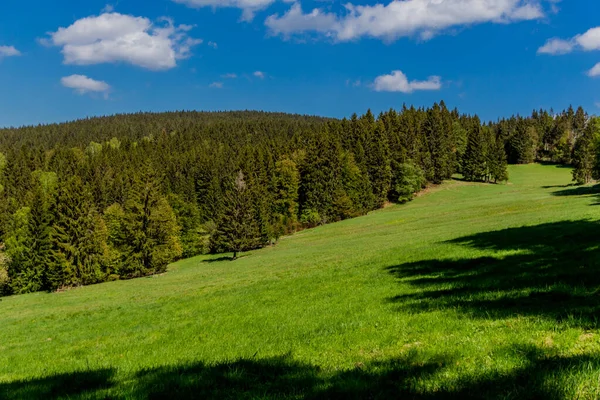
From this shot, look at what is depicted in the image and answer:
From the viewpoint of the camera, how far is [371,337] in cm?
898

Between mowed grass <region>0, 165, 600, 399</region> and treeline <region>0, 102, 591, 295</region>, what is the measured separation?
122 ft

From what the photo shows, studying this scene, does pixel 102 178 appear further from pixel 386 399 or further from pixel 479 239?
pixel 386 399

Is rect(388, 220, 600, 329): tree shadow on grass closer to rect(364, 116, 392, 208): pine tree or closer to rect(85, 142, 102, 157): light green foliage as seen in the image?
rect(364, 116, 392, 208): pine tree

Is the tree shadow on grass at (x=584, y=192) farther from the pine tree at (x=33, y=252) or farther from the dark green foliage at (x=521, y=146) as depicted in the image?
the dark green foliage at (x=521, y=146)

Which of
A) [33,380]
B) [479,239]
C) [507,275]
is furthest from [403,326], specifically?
[479,239]

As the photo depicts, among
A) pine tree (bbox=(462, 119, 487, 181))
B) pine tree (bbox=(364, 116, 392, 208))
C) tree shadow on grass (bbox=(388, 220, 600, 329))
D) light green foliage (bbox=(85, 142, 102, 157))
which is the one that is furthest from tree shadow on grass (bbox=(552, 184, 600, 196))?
light green foliage (bbox=(85, 142, 102, 157))

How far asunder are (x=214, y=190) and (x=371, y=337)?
105 metres

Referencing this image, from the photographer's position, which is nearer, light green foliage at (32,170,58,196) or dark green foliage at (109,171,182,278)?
dark green foliage at (109,171,182,278)

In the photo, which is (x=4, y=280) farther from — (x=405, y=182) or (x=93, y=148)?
(x=93, y=148)

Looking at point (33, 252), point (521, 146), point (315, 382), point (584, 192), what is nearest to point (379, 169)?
point (584, 192)

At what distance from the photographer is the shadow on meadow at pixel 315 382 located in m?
5.09

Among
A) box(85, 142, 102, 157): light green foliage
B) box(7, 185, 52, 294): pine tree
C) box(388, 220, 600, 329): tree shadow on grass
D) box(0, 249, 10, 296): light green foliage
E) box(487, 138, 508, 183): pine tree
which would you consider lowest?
box(0, 249, 10, 296): light green foliage

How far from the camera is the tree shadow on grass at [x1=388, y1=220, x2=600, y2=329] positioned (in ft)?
28.9

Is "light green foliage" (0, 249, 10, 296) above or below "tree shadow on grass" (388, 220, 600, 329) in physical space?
below
